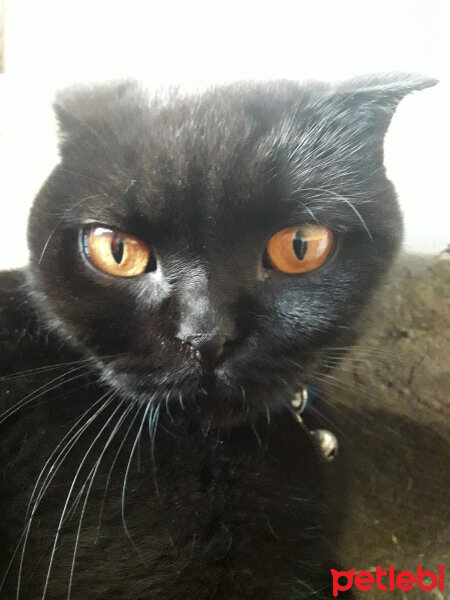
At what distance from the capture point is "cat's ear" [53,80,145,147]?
0.45 metres

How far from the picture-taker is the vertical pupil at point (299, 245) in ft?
1.49

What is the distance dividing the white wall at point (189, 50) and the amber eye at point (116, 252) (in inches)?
4.2

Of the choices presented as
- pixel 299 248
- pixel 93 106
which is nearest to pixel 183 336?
pixel 299 248

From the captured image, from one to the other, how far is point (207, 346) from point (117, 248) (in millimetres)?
128

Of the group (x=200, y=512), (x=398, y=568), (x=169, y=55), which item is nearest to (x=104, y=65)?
(x=169, y=55)

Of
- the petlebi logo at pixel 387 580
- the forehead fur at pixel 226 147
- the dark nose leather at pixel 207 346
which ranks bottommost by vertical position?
the petlebi logo at pixel 387 580

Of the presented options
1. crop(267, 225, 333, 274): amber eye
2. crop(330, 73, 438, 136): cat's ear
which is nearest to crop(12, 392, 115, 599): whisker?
crop(267, 225, 333, 274): amber eye

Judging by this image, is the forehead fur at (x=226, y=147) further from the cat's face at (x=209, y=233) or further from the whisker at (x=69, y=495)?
the whisker at (x=69, y=495)

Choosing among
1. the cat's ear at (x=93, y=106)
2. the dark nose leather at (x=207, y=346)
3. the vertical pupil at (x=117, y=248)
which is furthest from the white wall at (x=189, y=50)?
the dark nose leather at (x=207, y=346)

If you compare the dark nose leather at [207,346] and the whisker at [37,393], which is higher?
the dark nose leather at [207,346]

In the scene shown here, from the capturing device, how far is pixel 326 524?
470mm

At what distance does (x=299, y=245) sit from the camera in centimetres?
46

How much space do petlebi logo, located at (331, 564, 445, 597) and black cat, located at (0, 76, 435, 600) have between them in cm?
2

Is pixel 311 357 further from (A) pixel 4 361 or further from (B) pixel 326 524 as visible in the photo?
(A) pixel 4 361
